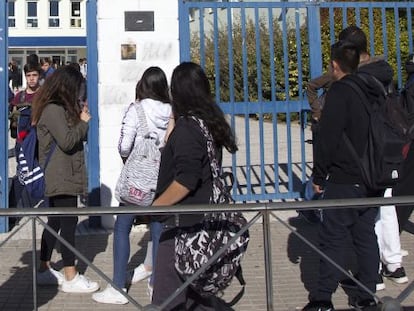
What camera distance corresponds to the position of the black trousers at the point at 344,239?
4664 millimetres

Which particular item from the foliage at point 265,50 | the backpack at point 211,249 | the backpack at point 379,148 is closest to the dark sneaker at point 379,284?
the backpack at point 379,148

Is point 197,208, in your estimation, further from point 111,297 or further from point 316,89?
point 316,89

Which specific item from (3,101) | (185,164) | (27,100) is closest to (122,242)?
(185,164)

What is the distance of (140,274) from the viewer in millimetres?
5863

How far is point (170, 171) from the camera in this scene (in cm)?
412

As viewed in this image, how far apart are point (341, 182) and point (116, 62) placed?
Result: 139 inches

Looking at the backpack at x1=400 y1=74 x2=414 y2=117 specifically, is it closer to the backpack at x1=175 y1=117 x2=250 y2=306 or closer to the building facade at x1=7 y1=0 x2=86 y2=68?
the backpack at x1=175 y1=117 x2=250 y2=306

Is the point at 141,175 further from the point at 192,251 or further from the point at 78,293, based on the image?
the point at 192,251

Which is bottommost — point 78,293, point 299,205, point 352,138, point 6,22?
point 78,293

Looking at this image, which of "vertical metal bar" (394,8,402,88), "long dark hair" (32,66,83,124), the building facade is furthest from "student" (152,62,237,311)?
the building facade

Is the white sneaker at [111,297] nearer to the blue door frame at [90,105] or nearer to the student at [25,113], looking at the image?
the student at [25,113]

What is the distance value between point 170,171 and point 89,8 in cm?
385

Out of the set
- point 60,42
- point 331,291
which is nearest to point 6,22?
point 331,291

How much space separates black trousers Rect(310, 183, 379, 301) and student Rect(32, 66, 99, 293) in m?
1.93
